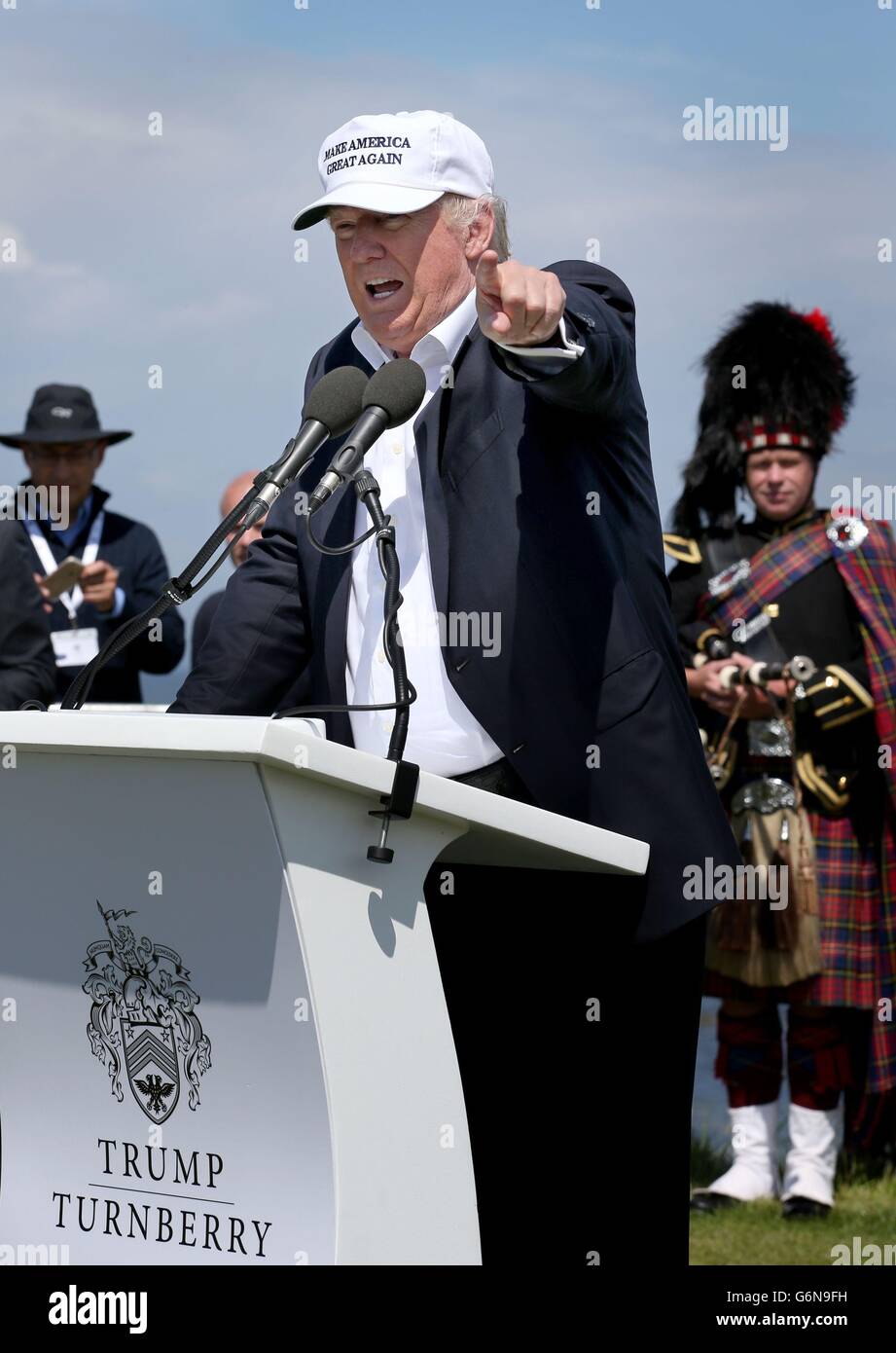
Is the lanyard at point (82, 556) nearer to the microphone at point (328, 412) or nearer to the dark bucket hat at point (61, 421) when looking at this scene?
the dark bucket hat at point (61, 421)

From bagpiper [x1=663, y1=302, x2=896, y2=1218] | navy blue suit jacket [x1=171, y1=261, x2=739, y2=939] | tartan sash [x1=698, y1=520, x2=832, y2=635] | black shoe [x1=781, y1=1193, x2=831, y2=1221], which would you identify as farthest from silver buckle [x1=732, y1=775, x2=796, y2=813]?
navy blue suit jacket [x1=171, y1=261, x2=739, y2=939]

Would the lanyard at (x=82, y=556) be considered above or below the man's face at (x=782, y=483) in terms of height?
below

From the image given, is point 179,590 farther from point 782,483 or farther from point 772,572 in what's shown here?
point 782,483

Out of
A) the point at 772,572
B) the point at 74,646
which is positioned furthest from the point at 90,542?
the point at 772,572

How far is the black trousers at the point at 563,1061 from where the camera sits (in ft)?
8.36

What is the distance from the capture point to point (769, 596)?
17.3 feet

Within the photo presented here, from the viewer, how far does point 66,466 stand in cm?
600

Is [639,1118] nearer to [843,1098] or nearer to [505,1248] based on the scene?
[505,1248]

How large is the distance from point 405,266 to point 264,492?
54 centimetres

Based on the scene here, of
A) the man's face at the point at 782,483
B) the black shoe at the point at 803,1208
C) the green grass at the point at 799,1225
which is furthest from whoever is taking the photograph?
the man's face at the point at 782,483

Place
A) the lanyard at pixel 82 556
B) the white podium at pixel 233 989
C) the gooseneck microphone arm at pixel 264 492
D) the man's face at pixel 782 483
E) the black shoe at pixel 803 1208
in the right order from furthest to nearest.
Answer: the lanyard at pixel 82 556, the man's face at pixel 782 483, the black shoe at pixel 803 1208, the gooseneck microphone arm at pixel 264 492, the white podium at pixel 233 989

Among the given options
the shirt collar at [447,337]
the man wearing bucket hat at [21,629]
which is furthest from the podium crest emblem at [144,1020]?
the man wearing bucket hat at [21,629]

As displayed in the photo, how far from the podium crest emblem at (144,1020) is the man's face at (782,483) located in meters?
3.60

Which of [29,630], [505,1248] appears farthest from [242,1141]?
[29,630]
